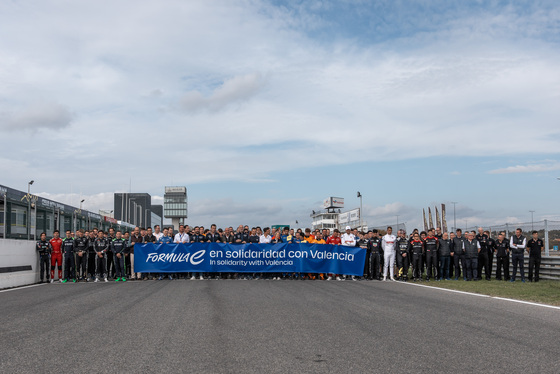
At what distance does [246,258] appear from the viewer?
64.0 feet

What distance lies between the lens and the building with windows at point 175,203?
129000mm

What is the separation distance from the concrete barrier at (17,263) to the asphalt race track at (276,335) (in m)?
5.27

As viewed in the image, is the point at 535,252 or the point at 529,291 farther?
the point at 535,252

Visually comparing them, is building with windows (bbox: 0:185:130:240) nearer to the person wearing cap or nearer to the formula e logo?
the formula e logo

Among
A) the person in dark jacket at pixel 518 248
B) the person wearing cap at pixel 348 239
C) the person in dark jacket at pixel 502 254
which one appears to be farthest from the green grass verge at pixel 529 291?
the person wearing cap at pixel 348 239

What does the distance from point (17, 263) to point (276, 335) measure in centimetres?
1301

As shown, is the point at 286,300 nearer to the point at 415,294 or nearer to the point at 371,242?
the point at 415,294

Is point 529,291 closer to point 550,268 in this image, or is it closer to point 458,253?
point 550,268

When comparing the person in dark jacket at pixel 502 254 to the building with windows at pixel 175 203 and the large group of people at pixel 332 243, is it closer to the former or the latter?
the large group of people at pixel 332 243

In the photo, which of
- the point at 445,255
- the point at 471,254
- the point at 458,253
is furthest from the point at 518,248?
the point at 445,255

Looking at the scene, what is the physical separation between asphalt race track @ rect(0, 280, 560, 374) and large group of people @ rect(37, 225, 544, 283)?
7.28 meters

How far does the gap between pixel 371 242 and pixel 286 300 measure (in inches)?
345

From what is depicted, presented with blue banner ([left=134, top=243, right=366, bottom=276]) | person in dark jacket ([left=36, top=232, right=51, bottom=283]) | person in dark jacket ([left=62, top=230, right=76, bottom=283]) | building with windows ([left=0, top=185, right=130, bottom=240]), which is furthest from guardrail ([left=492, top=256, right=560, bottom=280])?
building with windows ([left=0, top=185, right=130, bottom=240])

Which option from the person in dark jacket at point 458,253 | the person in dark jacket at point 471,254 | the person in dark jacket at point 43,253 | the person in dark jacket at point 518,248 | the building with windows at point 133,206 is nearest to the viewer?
the person in dark jacket at point 518,248
